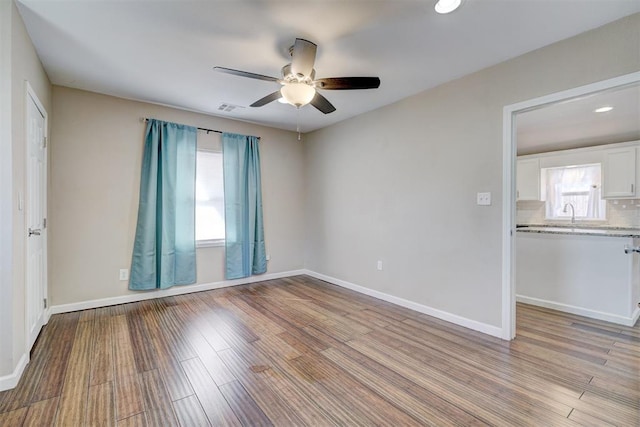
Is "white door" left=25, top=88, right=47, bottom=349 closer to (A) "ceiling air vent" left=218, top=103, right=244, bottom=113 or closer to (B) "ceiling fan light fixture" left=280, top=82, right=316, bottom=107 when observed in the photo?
(A) "ceiling air vent" left=218, top=103, right=244, bottom=113

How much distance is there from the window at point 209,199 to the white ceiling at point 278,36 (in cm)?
125

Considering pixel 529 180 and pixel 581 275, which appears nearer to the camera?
pixel 581 275

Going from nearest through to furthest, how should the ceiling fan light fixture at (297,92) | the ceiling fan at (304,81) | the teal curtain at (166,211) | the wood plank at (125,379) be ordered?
1. the wood plank at (125,379)
2. the ceiling fan at (304,81)
3. the ceiling fan light fixture at (297,92)
4. the teal curtain at (166,211)

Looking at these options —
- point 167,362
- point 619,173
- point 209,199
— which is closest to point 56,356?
point 167,362

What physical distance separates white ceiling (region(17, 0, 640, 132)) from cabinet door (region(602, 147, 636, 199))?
11.9ft

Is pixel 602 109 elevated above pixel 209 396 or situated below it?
above

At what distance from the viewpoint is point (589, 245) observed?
10.5ft

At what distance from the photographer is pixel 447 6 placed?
1.85 metres

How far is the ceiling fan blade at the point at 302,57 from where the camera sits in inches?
80.4

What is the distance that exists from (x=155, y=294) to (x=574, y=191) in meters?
7.07

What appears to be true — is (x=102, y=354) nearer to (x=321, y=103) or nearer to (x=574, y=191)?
(x=321, y=103)

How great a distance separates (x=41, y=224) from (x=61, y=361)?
1.38 metres

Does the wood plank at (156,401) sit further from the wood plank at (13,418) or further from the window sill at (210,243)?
the window sill at (210,243)

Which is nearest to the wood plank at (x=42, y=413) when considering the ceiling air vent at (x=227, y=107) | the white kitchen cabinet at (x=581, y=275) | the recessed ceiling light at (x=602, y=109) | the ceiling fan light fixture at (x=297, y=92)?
the ceiling fan light fixture at (x=297, y=92)
